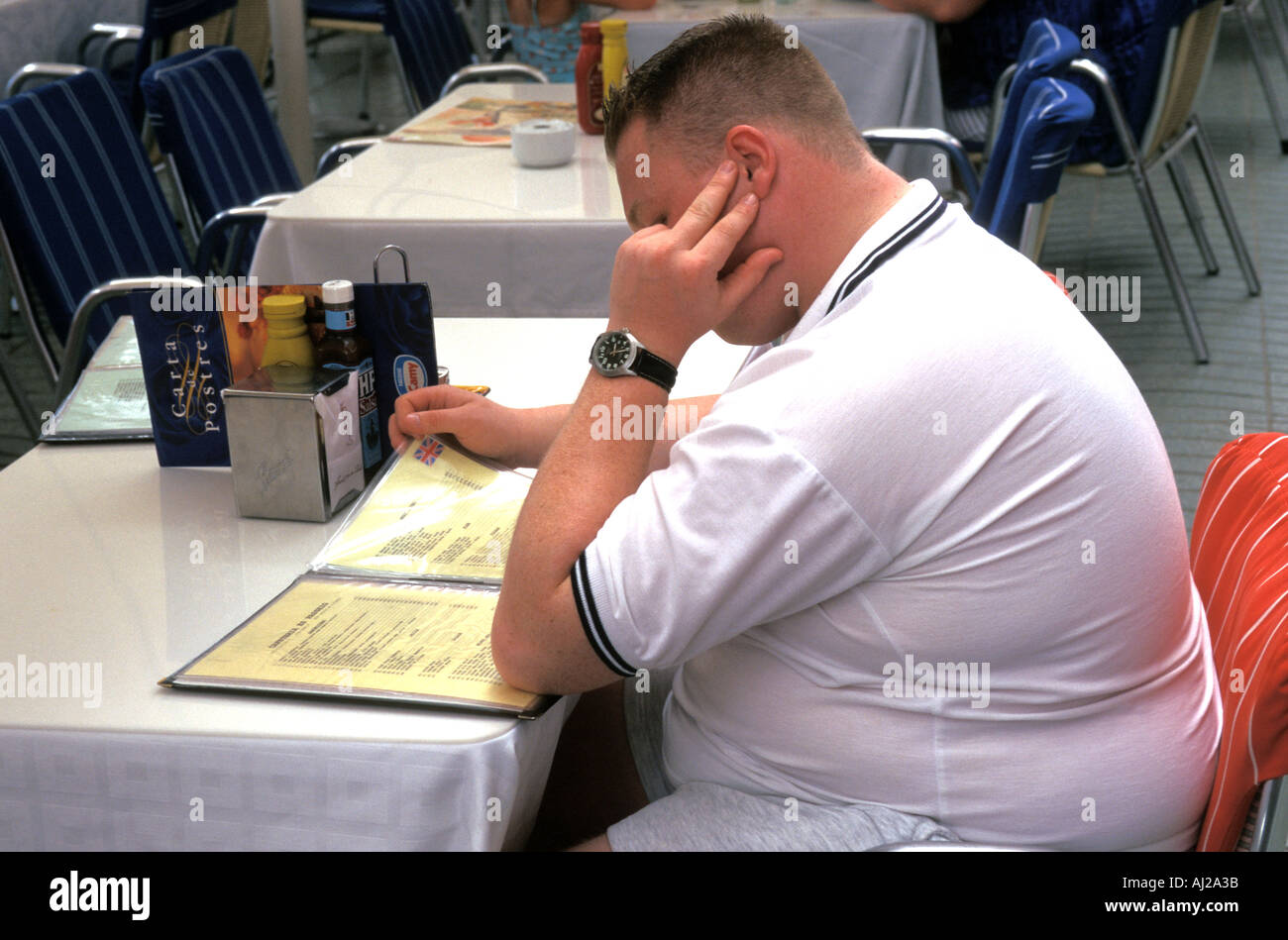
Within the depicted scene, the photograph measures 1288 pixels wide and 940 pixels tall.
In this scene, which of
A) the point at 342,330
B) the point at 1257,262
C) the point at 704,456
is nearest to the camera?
the point at 704,456

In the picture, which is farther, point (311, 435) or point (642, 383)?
point (311, 435)

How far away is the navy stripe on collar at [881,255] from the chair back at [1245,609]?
39 cm

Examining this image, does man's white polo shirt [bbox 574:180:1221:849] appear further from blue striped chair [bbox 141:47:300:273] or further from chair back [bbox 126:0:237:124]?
chair back [bbox 126:0:237:124]

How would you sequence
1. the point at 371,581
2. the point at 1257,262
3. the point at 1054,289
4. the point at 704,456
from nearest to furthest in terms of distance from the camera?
1. the point at 704,456
2. the point at 1054,289
3. the point at 371,581
4. the point at 1257,262

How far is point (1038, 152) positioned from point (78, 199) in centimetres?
164

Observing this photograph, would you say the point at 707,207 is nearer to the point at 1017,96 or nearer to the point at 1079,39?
the point at 1017,96

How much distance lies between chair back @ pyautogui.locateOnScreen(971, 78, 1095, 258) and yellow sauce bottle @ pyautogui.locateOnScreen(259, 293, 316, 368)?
1.10 metres

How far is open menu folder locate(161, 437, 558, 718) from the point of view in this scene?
3.14 ft

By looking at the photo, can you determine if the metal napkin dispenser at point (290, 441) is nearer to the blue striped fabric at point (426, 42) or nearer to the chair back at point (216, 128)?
the chair back at point (216, 128)

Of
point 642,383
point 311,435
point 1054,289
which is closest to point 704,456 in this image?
point 642,383

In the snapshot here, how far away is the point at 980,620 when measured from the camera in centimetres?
92

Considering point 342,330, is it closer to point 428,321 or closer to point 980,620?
point 428,321
